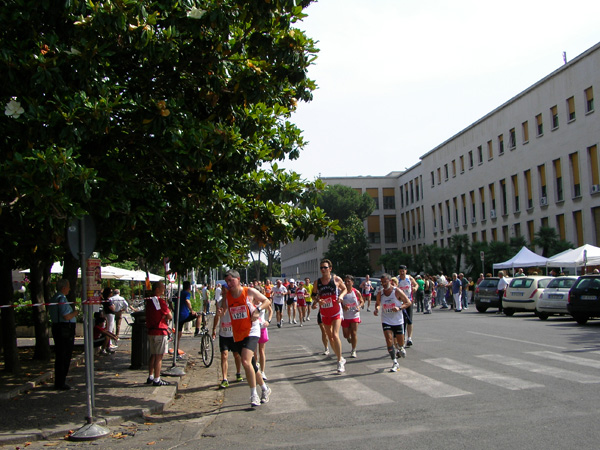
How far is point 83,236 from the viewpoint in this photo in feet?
24.8

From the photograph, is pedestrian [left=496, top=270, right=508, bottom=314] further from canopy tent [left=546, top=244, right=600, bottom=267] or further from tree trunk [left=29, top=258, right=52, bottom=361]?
tree trunk [left=29, top=258, right=52, bottom=361]

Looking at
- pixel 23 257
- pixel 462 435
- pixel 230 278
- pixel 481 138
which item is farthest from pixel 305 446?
pixel 481 138

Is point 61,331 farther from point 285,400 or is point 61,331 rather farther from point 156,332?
point 285,400

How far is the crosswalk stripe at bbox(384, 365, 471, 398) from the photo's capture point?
851 centimetres

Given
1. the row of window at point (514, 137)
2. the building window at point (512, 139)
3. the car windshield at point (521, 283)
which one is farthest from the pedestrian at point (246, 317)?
the building window at point (512, 139)

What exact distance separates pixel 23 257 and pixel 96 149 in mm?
5256

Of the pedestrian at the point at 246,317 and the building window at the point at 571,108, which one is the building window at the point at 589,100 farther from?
the pedestrian at the point at 246,317

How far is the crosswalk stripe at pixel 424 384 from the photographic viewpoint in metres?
8.51

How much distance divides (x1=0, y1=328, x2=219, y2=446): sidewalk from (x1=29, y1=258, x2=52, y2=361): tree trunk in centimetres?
152

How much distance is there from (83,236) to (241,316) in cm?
232

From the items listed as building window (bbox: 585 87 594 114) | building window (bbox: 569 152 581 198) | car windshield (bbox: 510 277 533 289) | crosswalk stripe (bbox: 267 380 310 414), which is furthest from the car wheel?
building window (bbox: 585 87 594 114)

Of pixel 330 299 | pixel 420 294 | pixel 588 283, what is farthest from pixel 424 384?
pixel 420 294

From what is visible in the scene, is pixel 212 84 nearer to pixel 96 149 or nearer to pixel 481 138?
pixel 96 149

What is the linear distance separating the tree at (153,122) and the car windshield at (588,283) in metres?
11.0
